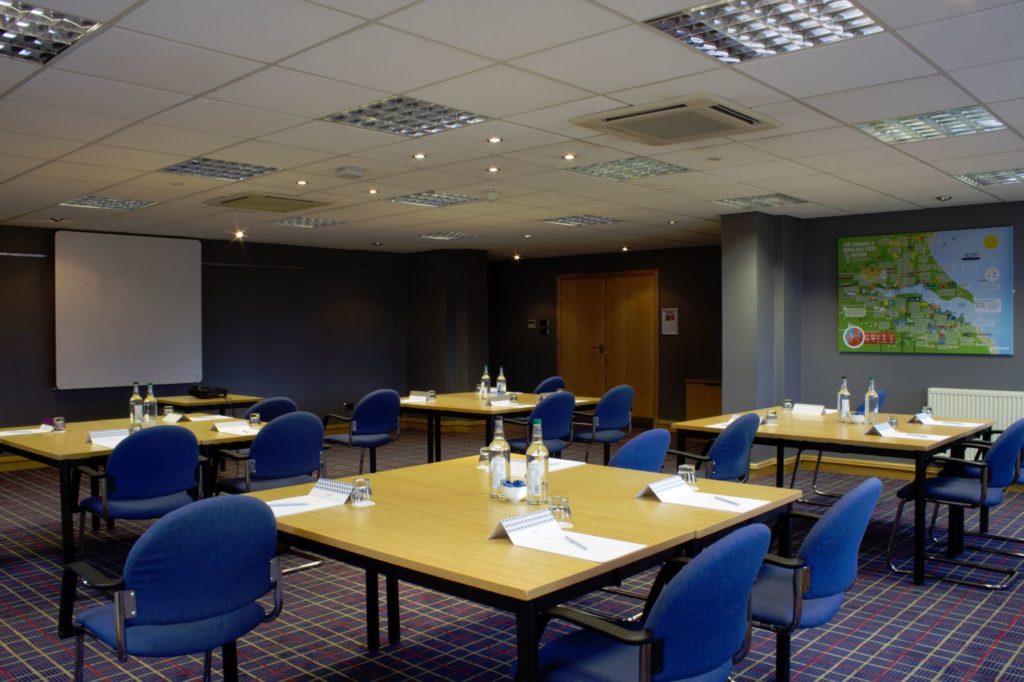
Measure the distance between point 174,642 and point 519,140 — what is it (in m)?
3.46

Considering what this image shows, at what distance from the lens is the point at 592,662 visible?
2.26 m

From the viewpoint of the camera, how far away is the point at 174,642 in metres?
2.50

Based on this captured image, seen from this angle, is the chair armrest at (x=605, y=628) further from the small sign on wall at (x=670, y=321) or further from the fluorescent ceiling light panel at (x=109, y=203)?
the small sign on wall at (x=670, y=321)

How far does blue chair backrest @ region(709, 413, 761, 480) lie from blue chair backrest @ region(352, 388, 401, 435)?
3.23 metres

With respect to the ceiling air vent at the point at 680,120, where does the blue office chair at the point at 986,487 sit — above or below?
below

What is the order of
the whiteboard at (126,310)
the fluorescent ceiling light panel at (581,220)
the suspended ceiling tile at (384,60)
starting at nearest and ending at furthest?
the suspended ceiling tile at (384,60)
the fluorescent ceiling light panel at (581,220)
the whiteboard at (126,310)

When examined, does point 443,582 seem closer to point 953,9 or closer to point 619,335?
point 953,9

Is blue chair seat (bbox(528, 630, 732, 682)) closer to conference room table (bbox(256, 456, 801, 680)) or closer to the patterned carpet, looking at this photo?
conference room table (bbox(256, 456, 801, 680))

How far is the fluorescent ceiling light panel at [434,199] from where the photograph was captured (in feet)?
23.0

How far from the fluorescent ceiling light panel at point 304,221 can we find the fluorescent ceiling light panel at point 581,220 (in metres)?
2.40

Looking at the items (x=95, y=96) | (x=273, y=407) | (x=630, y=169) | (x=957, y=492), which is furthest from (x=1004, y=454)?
(x=95, y=96)

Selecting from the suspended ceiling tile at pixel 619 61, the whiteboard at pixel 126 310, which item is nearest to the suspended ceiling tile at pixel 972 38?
the suspended ceiling tile at pixel 619 61

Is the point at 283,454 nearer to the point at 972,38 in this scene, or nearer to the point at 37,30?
the point at 37,30

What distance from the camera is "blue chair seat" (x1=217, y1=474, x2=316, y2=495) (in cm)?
480
